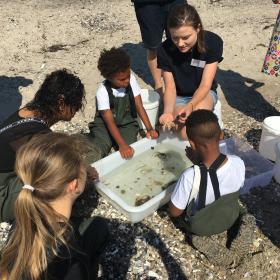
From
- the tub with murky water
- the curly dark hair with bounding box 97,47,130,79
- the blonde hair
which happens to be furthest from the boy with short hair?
the blonde hair

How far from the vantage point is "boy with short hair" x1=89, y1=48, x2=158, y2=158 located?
313cm

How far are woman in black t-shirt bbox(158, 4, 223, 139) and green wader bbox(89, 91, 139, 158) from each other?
379mm

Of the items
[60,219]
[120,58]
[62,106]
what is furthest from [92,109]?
[60,219]

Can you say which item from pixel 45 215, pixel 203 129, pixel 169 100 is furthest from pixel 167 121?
pixel 45 215

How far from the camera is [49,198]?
1732 millimetres

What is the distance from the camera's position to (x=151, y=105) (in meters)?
3.57

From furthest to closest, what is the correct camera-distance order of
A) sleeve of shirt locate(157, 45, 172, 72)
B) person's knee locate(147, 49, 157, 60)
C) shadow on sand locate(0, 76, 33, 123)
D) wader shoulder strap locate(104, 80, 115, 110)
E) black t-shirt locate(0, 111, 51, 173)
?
shadow on sand locate(0, 76, 33, 123)
person's knee locate(147, 49, 157, 60)
sleeve of shirt locate(157, 45, 172, 72)
wader shoulder strap locate(104, 80, 115, 110)
black t-shirt locate(0, 111, 51, 173)

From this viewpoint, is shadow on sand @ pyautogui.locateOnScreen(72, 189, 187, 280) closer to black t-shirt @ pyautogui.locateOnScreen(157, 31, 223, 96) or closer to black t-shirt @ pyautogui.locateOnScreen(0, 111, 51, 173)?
black t-shirt @ pyautogui.locateOnScreen(0, 111, 51, 173)

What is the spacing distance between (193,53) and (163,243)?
1.64m

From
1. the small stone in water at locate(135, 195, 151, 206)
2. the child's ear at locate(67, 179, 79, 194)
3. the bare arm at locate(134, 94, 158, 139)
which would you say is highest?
the child's ear at locate(67, 179, 79, 194)

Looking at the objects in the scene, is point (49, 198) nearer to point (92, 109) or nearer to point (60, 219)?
point (60, 219)

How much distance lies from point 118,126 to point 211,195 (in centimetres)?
142

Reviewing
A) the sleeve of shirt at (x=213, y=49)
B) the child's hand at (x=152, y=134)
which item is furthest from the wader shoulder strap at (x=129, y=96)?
the sleeve of shirt at (x=213, y=49)

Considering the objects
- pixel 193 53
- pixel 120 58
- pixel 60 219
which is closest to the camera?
pixel 60 219
